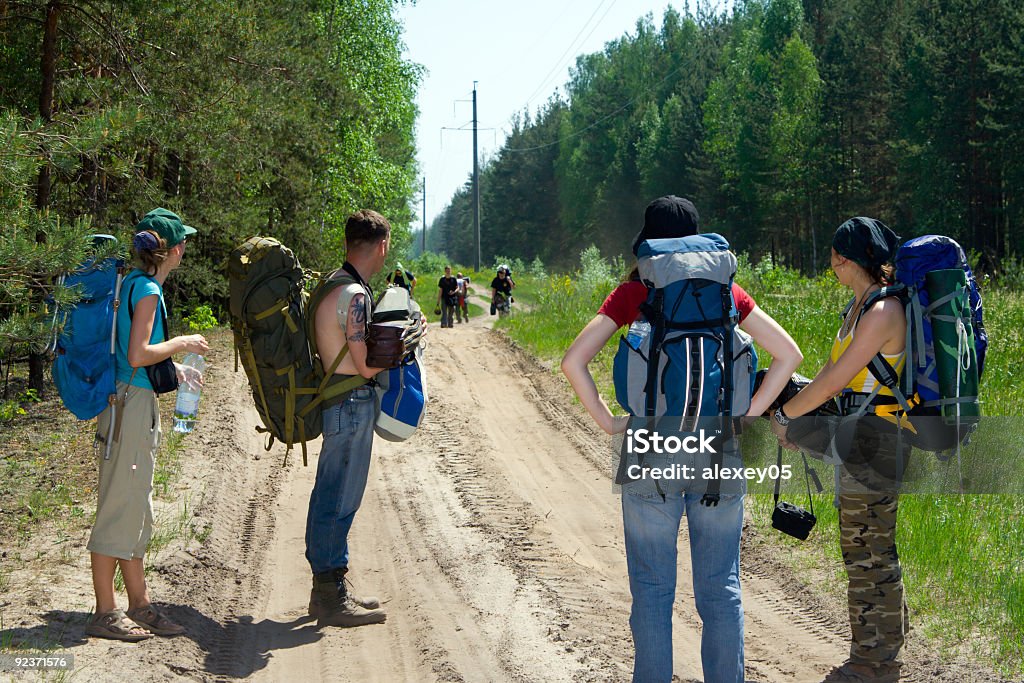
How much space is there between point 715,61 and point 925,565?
248 feet

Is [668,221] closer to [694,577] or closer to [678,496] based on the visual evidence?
[678,496]

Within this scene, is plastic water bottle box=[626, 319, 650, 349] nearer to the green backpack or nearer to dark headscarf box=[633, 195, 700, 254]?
dark headscarf box=[633, 195, 700, 254]

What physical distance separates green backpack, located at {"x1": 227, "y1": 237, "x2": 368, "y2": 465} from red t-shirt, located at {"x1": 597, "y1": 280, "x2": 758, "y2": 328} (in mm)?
2030

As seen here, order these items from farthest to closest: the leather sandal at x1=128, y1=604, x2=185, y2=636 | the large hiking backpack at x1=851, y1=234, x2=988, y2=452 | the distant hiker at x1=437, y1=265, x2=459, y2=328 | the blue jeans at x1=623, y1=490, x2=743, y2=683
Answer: the distant hiker at x1=437, y1=265, x2=459, y2=328 → the leather sandal at x1=128, y1=604, x2=185, y2=636 → the large hiking backpack at x1=851, y1=234, x2=988, y2=452 → the blue jeans at x1=623, y1=490, x2=743, y2=683

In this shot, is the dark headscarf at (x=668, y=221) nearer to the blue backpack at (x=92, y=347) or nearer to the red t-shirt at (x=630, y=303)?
the red t-shirt at (x=630, y=303)

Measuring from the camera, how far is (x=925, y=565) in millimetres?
5906

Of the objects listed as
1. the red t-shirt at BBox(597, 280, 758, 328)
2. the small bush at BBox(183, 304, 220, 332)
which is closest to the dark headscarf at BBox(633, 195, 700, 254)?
the red t-shirt at BBox(597, 280, 758, 328)

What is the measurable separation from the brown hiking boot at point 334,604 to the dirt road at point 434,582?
0.06 meters

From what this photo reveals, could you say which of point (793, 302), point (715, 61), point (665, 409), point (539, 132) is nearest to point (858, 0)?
point (715, 61)

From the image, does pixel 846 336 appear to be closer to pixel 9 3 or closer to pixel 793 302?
pixel 9 3

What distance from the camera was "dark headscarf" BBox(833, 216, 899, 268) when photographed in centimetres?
444

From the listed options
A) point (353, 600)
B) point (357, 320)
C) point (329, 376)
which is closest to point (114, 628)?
point (353, 600)

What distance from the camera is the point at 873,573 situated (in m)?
4.48

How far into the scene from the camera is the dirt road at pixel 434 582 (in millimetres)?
4852
